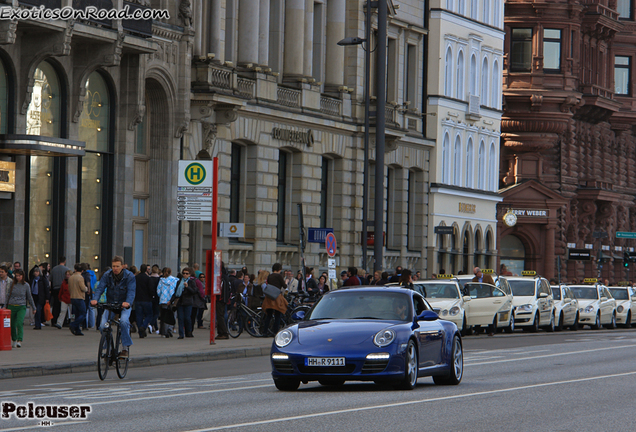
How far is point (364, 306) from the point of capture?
1802cm

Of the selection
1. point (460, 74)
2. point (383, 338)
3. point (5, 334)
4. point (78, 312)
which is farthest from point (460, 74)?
point (383, 338)

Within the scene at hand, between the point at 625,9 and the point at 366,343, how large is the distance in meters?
67.6

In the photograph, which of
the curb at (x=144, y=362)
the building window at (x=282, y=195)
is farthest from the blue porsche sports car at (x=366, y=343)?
the building window at (x=282, y=195)

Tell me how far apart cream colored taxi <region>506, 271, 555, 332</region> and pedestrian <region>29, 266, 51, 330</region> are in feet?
48.2

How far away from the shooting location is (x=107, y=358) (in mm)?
19125

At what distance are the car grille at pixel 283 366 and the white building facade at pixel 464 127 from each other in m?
40.3

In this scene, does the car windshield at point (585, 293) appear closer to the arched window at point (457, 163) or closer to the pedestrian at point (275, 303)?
the arched window at point (457, 163)

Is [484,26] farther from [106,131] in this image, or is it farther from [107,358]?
[107,358]

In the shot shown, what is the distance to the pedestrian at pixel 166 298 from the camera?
29844 mm

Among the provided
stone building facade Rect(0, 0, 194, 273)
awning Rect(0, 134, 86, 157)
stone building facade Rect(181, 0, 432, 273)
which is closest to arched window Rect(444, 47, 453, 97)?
stone building facade Rect(181, 0, 432, 273)

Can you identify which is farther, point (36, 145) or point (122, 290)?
point (36, 145)

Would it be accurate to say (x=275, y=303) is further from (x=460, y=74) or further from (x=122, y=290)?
(x=460, y=74)

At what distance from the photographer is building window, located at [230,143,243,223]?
1678 inches

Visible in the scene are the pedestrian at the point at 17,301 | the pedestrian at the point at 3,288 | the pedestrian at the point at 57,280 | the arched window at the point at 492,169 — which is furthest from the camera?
the arched window at the point at 492,169
